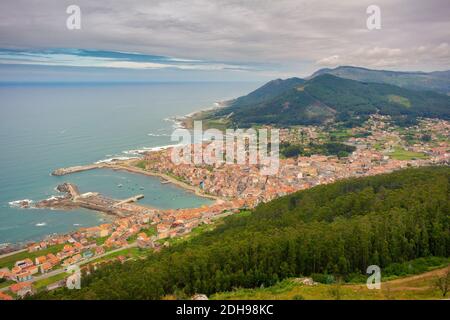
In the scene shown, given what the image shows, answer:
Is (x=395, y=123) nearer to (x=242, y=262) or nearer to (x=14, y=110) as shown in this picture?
(x=242, y=262)

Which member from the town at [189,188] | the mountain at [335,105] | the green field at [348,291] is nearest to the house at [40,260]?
the town at [189,188]

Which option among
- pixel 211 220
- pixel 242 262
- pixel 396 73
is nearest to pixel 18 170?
pixel 211 220

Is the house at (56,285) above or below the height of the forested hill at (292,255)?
below

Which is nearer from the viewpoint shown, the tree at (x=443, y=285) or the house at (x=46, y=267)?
the tree at (x=443, y=285)

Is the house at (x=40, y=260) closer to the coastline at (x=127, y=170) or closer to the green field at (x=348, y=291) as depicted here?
the green field at (x=348, y=291)

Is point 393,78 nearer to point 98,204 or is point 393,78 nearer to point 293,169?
point 293,169

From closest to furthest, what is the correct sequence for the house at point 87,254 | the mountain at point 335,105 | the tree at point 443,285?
the tree at point 443,285
the house at point 87,254
the mountain at point 335,105

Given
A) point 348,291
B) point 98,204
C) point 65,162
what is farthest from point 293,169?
point 348,291
